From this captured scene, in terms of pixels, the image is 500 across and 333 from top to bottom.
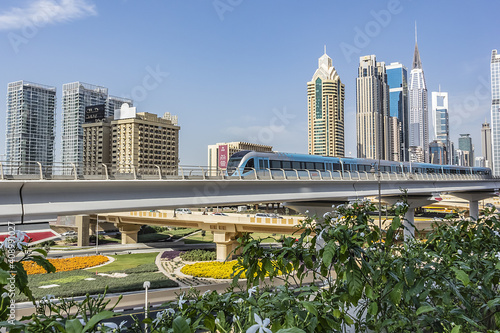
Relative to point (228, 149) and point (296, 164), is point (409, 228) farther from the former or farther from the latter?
point (228, 149)

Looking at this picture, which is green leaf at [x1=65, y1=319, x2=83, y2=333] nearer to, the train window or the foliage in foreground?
the foliage in foreground

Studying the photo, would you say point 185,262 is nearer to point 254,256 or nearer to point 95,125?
point 254,256

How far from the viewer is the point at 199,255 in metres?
44.2

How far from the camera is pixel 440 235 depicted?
586 centimetres

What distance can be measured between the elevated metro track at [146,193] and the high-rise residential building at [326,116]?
13870 cm

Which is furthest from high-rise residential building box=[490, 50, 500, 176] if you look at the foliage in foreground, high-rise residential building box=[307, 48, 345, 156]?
the foliage in foreground

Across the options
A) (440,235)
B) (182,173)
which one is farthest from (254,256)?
(182,173)

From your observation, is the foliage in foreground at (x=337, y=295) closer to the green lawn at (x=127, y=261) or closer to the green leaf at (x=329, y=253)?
the green leaf at (x=329, y=253)

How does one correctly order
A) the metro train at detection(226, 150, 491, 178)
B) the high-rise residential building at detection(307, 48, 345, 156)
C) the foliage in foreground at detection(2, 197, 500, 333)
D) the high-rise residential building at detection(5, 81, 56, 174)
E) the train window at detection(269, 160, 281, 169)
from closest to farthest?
the foliage in foreground at detection(2, 197, 500, 333)
the metro train at detection(226, 150, 491, 178)
the train window at detection(269, 160, 281, 169)
the high-rise residential building at detection(5, 81, 56, 174)
the high-rise residential building at detection(307, 48, 345, 156)

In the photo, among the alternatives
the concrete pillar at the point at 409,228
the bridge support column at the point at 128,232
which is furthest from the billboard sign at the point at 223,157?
the concrete pillar at the point at 409,228

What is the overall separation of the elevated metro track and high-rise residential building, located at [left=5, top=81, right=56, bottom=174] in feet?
361

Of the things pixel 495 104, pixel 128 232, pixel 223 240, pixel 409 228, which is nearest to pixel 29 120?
pixel 128 232

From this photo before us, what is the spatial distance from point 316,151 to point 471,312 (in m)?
167

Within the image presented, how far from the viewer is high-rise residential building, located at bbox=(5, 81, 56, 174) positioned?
113312mm
